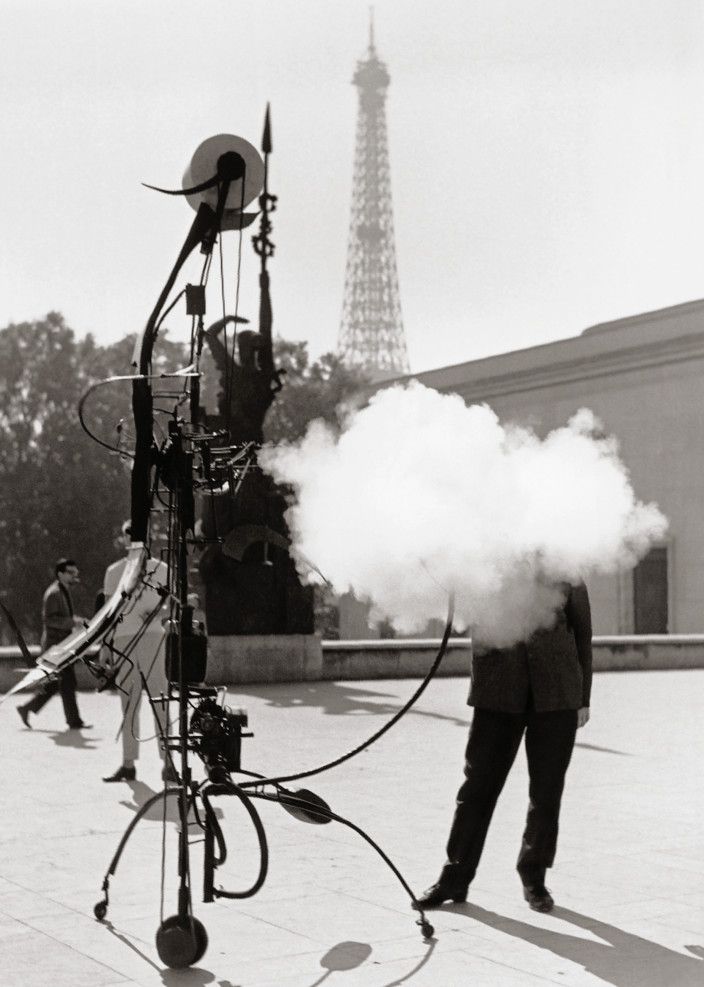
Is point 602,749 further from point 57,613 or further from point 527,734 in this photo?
point 527,734

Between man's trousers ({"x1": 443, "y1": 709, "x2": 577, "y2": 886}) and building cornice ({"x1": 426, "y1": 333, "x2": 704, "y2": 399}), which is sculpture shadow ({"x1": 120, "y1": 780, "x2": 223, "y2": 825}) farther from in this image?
building cornice ({"x1": 426, "y1": 333, "x2": 704, "y2": 399})

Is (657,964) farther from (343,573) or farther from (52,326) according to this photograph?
(52,326)

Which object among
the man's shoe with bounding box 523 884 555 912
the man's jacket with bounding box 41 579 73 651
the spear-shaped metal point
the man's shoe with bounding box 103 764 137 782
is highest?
the spear-shaped metal point

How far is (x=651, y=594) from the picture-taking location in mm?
43969

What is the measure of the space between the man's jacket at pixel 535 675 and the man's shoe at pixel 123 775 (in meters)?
4.67

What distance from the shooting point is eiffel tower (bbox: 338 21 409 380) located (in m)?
94.0

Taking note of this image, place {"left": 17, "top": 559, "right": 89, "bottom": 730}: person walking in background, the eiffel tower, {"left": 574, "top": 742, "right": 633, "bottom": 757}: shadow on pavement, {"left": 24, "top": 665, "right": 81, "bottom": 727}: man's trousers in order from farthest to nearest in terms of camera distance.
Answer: the eiffel tower → {"left": 17, "top": 559, "right": 89, "bottom": 730}: person walking in background → {"left": 24, "top": 665, "right": 81, "bottom": 727}: man's trousers → {"left": 574, "top": 742, "right": 633, "bottom": 757}: shadow on pavement

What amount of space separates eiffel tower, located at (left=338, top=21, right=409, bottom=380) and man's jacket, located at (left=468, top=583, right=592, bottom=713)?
278 feet

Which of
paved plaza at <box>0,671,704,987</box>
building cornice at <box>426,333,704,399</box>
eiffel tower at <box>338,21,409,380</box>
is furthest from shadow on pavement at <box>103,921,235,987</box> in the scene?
eiffel tower at <box>338,21,409,380</box>

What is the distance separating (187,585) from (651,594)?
39408 millimetres

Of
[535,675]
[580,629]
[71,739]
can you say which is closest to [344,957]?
[535,675]

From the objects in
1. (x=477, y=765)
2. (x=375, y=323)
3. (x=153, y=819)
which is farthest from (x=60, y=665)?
(x=375, y=323)

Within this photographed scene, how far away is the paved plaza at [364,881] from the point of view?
18.8ft

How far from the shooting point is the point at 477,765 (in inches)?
279
